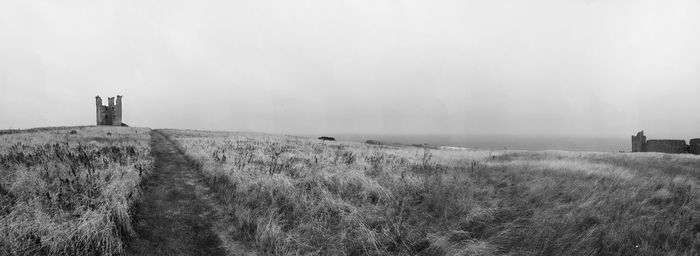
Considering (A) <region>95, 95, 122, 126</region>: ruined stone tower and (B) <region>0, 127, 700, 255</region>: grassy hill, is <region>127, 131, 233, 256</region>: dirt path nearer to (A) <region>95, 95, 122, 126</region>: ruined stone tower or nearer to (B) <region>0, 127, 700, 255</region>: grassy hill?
(B) <region>0, 127, 700, 255</region>: grassy hill

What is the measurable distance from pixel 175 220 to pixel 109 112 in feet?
239

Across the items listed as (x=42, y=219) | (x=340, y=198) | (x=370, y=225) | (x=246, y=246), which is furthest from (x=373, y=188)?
(x=42, y=219)

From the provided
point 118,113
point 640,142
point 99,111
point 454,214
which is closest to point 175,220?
point 454,214

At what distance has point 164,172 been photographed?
1008cm

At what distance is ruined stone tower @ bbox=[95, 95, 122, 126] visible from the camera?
62.8 meters

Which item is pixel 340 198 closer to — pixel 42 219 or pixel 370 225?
pixel 370 225

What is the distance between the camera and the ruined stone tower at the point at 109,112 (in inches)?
2472

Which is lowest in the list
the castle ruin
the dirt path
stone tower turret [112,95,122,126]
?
the dirt path

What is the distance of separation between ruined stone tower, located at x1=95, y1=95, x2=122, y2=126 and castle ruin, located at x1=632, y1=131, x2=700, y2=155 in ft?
263

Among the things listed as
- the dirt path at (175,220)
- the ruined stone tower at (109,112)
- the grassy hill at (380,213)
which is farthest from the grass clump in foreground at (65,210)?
the ruined stone tower at (109,112)

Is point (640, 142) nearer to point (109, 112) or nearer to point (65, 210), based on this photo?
point (65, 210)

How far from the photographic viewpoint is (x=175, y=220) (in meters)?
5.71

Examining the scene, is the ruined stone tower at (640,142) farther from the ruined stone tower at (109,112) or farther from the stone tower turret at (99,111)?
the stone tower turret at (99,111)

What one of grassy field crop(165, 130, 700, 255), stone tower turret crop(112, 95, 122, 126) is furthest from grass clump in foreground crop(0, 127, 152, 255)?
stone tower turret crop(112, 95, 122, 126)
